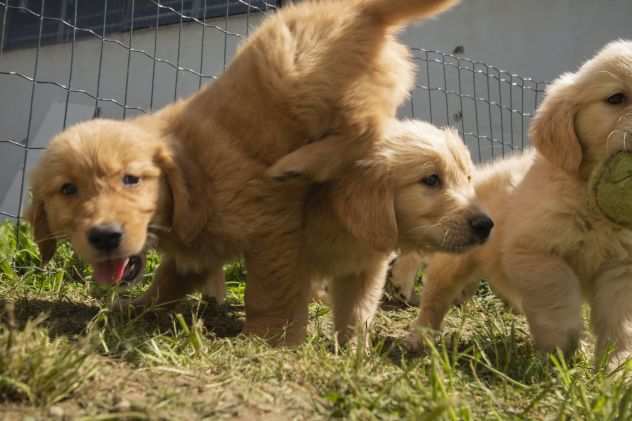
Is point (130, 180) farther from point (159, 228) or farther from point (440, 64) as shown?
point (440, 64)

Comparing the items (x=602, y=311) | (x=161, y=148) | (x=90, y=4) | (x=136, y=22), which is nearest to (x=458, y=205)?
(x=602, y=311)

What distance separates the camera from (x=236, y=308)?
3828 mm

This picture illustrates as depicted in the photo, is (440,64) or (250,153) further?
(440,64)

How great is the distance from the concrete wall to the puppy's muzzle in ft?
17.6

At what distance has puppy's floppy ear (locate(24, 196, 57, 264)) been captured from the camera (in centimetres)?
289

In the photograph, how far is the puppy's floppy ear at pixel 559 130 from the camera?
9.76ft

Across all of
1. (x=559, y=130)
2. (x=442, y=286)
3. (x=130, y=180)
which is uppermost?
(x=559, y=130)

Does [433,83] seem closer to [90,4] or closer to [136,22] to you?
[136,22]

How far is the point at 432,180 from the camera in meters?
3.03

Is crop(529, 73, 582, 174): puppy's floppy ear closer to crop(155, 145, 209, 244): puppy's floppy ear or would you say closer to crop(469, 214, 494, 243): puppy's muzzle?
crop(469, 214, 494, 243): puppy's muzzle

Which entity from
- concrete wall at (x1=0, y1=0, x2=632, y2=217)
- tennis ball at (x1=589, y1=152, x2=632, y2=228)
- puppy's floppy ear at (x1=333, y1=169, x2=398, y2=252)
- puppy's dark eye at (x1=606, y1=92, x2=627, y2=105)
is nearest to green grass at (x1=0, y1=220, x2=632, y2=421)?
puppy's floppy ear at (x1=333, y1=169, x2=398, y2=252)

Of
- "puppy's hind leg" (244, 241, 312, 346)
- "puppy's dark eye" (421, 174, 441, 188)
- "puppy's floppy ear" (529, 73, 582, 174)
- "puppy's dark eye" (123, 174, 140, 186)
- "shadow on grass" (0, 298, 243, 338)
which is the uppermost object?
"puppy's floppy ear" (529, 73, 582, 174)

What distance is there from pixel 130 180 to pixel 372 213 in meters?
0.99

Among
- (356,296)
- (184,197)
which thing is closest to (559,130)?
(356,296)
